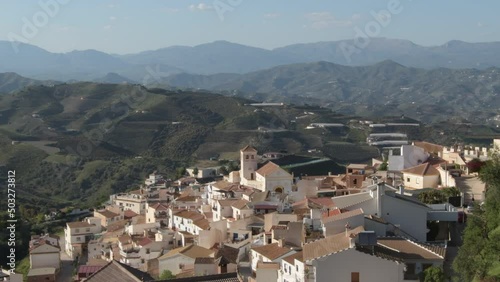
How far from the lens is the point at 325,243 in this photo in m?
14.4

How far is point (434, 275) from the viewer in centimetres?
1289

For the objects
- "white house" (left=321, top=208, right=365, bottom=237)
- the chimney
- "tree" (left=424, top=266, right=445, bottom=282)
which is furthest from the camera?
"white house" (left=321, top=208, right=365, bottom=237)

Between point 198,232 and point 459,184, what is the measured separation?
355 inches

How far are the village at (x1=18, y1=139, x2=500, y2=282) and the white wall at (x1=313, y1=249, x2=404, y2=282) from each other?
0.06 ft

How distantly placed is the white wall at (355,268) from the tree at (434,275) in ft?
2.43

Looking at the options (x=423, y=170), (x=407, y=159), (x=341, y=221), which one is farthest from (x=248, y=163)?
(x=341, y=221)

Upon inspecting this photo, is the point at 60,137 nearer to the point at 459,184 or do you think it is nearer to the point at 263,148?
the point at 263,148

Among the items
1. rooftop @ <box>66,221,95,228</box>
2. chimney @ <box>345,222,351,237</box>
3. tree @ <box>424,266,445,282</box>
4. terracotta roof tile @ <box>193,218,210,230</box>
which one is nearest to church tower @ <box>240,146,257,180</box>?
terracotta roof tile @ <box>193,218,210,230</box>

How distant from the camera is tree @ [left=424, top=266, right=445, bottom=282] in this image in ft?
42.2

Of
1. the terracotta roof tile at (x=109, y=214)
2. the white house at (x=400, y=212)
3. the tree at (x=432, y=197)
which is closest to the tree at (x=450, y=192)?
the tree at (x=432, y=197)

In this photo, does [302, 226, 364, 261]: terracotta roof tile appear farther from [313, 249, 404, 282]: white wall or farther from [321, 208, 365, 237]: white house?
[321, 208, 365, 237]: white house

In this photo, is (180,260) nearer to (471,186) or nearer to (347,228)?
(347,228)

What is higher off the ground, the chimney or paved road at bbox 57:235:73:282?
the chimney

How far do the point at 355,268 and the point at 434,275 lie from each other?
162cm
